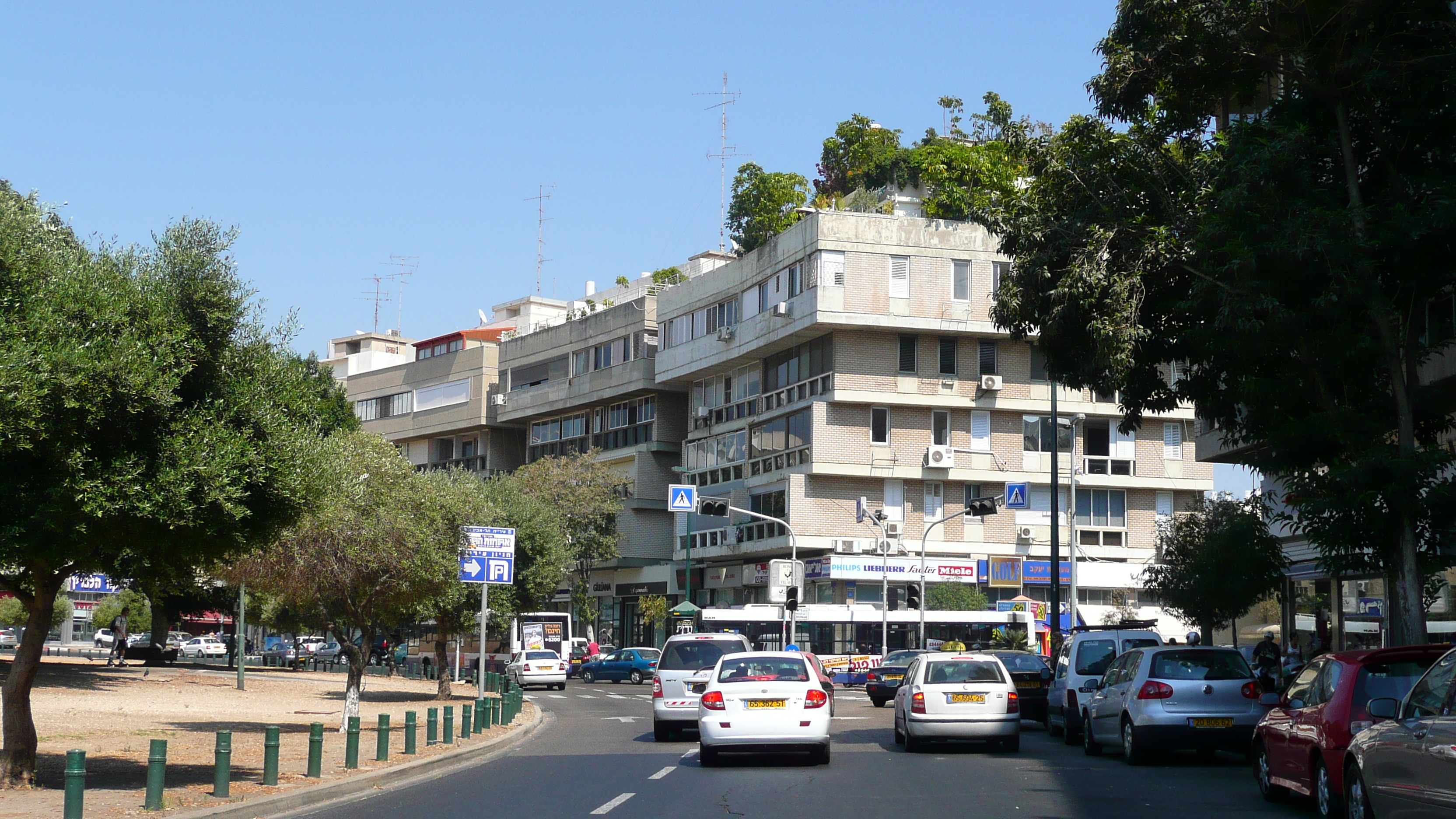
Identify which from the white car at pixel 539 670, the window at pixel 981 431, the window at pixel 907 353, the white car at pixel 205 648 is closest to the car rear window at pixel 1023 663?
the white car at pixel 539 670

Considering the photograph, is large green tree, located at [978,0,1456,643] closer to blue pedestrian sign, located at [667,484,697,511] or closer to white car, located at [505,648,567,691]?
blue pedestrian sign, located at [667,484,697,511]

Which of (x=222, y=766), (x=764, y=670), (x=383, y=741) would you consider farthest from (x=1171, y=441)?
(x=222, y=766)

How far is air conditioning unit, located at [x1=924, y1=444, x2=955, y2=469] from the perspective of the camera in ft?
187

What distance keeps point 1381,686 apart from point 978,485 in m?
46.9

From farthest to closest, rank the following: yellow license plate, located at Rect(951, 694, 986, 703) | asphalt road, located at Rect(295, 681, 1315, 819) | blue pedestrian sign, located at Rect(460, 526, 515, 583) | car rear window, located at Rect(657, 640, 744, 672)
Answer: blue pedestrian sign, located at Rect(460, 526, 515, 583)
car rear window, located at Rect(657, 640, 744, 672)
yellow license plate, located at Rect(951, 694, 986, 703)
asphalt road, located at Rect(295, 681, 1315, 819)

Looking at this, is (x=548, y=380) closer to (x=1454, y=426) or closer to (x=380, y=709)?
(x=380, y=709)

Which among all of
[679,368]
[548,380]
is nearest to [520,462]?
[548,380]

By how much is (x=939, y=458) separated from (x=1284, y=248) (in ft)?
135

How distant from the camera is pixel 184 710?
3156 cm

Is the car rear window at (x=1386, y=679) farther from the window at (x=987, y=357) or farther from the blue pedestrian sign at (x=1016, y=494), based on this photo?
the window at (x=987, y=357)

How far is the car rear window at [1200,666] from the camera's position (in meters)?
18.1

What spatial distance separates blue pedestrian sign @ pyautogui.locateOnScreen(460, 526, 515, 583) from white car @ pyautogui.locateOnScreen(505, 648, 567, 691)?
23.8m

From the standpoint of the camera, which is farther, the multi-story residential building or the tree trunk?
the multi-story residential building

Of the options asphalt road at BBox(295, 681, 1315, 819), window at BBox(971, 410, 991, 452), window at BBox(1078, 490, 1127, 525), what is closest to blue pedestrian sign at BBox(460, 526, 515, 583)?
asphalt road at BBox(295, 681, 1315, 819)
